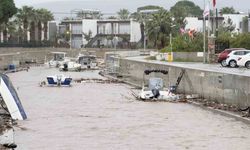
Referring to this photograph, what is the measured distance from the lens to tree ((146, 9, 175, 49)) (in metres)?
128

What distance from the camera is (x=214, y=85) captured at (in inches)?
1357

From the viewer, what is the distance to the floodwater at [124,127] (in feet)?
70.1

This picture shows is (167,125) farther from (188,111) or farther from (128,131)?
(188,111)

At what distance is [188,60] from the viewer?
75.1 metres

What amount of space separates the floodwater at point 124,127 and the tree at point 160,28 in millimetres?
89455

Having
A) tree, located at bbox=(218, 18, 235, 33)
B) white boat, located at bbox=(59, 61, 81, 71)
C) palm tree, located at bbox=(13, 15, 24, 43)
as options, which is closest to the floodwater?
white boat, located at bbox=(59, 61, 81, 71)

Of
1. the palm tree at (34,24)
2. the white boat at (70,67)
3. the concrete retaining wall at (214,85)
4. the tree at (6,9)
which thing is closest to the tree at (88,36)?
the palm tree at (34,24)

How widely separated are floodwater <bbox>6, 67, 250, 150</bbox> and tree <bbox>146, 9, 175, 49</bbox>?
8945 centimetres

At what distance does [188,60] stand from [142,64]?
67.9ft

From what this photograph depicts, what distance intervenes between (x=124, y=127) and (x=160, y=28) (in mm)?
103636

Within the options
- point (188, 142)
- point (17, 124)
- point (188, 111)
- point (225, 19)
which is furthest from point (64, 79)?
point (225, 19)

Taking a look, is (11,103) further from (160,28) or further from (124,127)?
(160,28)

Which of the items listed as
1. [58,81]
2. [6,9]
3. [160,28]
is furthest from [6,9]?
[58,81]

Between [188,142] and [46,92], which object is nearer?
[188,142]
